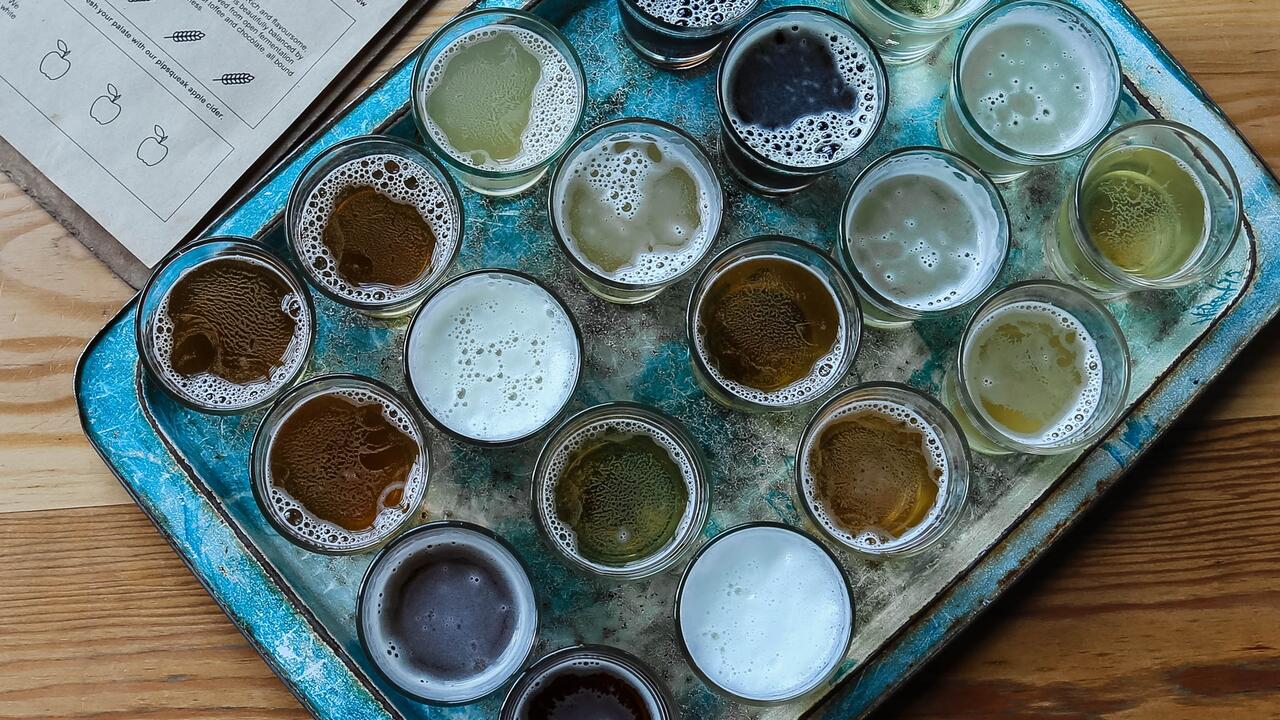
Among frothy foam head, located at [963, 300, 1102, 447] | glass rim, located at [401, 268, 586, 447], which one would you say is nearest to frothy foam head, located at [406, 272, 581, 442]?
glass rim, located at [401, 268, 586, 447]

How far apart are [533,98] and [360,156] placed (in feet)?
1.16

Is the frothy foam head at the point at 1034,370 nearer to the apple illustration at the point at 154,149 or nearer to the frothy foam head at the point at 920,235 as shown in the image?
the frothy foam head at the point at 920,235

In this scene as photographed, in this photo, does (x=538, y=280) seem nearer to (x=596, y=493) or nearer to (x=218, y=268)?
(x=596, y=493)

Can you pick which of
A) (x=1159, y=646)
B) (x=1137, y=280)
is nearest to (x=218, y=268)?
(x=1137, y=280)

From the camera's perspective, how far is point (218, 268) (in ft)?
5.33

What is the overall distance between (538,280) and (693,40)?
21.7 inches

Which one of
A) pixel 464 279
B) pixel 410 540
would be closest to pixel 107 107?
pixel 464 279

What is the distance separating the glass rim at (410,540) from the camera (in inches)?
58.0

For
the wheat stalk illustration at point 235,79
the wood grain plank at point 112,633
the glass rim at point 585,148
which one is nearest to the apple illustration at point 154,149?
the wheat stalk illustration at point 235,79

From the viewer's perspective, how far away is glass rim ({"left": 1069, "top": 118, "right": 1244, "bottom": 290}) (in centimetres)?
159

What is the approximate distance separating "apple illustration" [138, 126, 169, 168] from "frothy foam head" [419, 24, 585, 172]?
0.62 m

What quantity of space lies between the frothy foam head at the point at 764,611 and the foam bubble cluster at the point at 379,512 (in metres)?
0.53

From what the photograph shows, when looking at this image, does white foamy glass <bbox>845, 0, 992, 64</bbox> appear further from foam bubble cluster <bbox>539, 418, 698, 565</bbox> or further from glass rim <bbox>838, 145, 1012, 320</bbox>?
foam bubble cluster <bbox>539, 418, 698, 565</bbox>

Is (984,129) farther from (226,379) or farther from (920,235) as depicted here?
(226,379)
